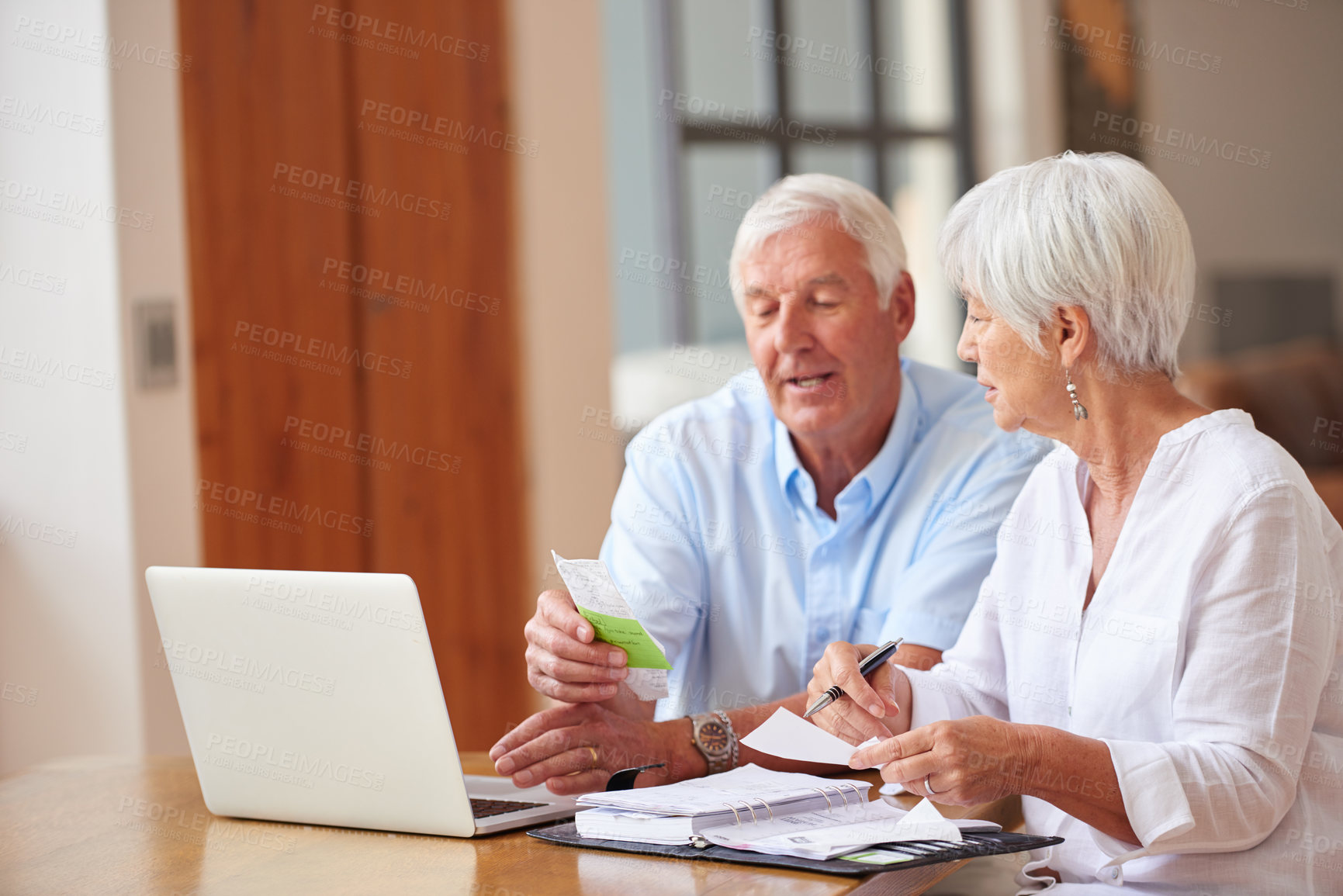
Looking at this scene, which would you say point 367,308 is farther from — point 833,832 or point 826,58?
point 826,58

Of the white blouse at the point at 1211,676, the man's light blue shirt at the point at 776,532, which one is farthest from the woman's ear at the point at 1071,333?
the man's light blue shirt at the point at 776,532

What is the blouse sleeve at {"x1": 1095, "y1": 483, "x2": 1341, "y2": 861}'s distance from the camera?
130 cm

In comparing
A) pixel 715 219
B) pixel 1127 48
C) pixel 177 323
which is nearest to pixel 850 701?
pixel 177 323

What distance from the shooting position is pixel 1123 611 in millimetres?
1480

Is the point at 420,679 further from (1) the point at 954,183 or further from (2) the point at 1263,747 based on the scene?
(1) the point at 954,183

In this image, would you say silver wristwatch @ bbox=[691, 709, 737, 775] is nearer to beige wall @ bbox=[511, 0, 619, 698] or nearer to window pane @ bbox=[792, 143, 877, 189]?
beige wall @ bbox=[511, 0, 619, 698]

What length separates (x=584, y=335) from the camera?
141 inches

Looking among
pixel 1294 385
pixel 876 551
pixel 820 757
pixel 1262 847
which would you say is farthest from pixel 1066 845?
pixel 1294 385

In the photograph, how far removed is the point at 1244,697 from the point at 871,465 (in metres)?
0.83

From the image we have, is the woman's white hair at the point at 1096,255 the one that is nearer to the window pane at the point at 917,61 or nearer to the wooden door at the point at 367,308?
the wooden door at the point at 367,308

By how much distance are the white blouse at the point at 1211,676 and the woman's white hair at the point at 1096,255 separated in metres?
0.12

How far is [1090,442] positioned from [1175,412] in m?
0.10

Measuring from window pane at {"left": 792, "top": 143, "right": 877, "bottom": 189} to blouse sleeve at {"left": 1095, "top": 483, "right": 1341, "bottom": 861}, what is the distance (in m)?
4.29

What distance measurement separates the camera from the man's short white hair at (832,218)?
2062mm
